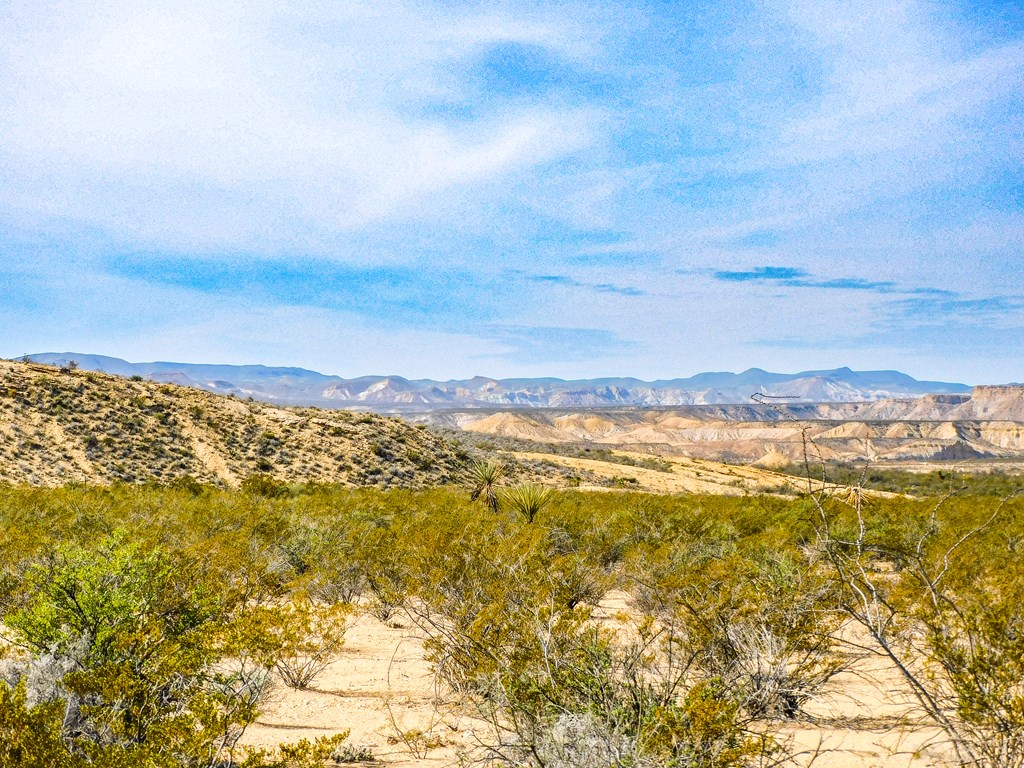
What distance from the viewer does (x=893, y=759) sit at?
655cm

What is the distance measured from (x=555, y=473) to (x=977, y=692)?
4069cm

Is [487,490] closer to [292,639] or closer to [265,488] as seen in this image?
[265,488]

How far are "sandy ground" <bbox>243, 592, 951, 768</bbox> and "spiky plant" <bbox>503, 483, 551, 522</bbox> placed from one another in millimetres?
9080

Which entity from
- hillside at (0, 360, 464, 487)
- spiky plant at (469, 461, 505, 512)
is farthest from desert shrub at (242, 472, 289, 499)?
spiky plant at (469, 461, 505, 512)

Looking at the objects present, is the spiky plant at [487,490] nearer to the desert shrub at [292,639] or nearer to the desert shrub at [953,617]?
the desert shrub at [953,617]

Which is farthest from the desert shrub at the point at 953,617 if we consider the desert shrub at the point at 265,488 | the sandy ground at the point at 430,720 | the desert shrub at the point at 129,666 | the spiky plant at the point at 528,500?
the desert shrub at the point at 265,488

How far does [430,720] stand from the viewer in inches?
293

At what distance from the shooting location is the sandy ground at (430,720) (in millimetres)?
6449

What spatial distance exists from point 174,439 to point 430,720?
105 feet

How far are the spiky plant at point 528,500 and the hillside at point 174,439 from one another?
55.6ft

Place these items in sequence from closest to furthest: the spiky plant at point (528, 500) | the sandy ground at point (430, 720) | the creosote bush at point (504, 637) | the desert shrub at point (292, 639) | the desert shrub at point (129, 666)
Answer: the desert shrub at point (129, 666) → the creosote bush at point (504, 637) → the desert shrub at point (292, 639) → the sandy ground at point (430, 720) → the spiky plant at point (528, 500)

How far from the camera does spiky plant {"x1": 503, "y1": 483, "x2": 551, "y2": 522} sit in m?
18.7

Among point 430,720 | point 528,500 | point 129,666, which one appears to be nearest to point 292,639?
point 129,666

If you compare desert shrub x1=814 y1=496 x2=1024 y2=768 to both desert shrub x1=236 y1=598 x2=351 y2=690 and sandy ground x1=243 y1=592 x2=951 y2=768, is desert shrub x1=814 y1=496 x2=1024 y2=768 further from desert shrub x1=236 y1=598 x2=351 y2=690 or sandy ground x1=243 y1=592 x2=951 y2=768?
desert shrub x1=236 y1=598 x2=351 y2=690
